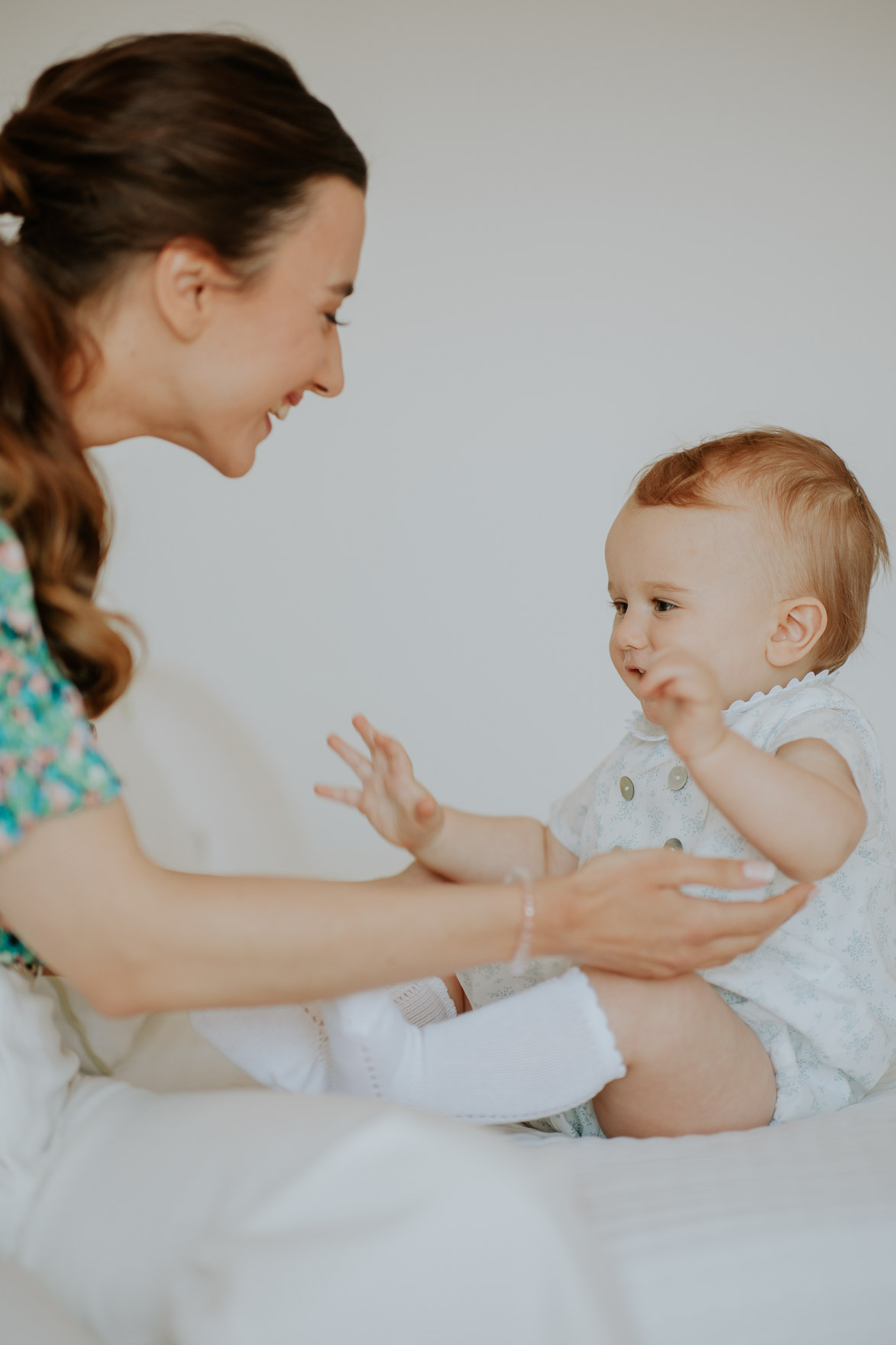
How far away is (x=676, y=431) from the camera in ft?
8.17

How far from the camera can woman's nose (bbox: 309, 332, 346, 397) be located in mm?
1251

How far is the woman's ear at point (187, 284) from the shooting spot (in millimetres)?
1064

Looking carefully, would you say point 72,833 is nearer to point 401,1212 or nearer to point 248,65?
point 401,1212

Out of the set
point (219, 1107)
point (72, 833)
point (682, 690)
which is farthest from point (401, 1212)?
point (682, 690)

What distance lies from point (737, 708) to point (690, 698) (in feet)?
0.81

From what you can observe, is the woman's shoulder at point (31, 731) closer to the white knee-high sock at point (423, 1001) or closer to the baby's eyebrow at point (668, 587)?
the white knee-high sock at point (423, 1001)

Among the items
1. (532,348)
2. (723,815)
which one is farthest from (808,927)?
(532,348)

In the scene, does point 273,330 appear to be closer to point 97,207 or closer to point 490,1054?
point 97,207

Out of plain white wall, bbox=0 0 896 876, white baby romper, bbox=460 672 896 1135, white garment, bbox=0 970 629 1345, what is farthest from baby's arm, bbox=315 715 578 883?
plain white wall, bbox=0 0 896 876

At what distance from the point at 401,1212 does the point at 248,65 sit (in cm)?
101

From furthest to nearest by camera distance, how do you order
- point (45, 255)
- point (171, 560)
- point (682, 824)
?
1. point (171, 560)
2. point (682, 824)
3. point (45, 255)

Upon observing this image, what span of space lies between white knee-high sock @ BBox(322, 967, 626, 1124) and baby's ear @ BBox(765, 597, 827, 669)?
18.5 inches

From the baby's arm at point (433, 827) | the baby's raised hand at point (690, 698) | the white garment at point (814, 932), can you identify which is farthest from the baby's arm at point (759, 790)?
the baby's arm at point (433, 827)

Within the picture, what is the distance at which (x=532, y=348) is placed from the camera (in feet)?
8.23
